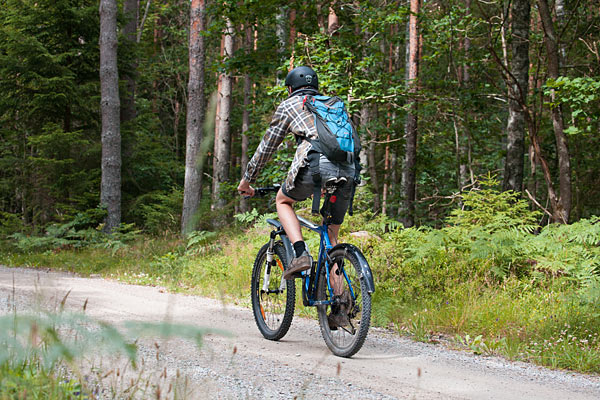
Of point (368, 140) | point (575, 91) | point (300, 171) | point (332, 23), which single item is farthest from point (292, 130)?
point (368, 140)

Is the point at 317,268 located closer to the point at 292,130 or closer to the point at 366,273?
the point at 366,273

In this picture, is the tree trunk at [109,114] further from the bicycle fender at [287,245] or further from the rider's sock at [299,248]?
the rider's sock at [299,248]

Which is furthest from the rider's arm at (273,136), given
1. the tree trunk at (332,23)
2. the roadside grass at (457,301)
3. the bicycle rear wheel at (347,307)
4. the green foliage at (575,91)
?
the tree trunk at (332,23)

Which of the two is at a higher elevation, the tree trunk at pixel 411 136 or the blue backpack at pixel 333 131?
the tree trunk at pixel 411 136

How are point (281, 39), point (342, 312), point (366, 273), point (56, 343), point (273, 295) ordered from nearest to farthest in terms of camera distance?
point (56, 343), point (366, 273), point (342, 312), point (273, 295), point (281, 39)

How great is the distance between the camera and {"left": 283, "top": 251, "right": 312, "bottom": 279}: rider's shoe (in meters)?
4.67

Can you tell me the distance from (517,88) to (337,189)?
25.2 feet

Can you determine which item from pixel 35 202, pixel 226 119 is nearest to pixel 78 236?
pixel 35 202

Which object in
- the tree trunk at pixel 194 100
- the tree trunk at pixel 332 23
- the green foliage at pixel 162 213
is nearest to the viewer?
the tree trunk at pixel 194 100

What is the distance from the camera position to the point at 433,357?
4.67 m

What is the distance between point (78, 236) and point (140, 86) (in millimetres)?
16717

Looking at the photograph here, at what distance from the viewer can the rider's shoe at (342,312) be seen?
4.53 m

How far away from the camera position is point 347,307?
14.9ft

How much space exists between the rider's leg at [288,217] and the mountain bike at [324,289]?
184mm
